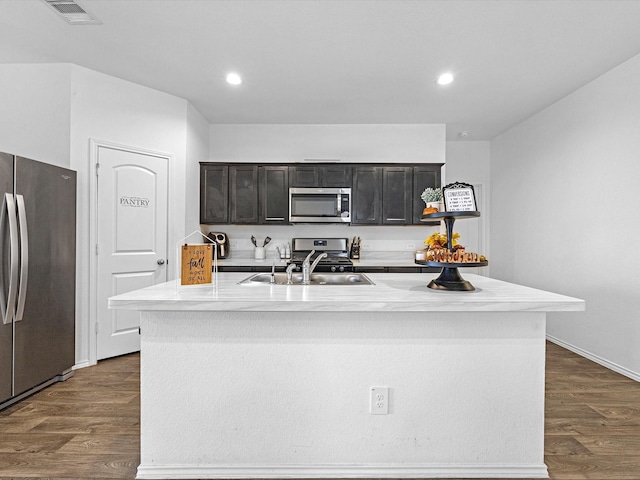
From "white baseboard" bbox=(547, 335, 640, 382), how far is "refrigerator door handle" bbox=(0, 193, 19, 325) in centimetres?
480

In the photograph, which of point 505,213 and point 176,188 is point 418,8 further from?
point 505,213

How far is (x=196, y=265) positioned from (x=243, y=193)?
2.89 meters

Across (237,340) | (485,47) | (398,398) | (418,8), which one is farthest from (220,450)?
(485,47)

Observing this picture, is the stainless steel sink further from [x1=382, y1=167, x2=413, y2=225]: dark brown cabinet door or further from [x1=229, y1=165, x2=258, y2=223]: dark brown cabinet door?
[x1=382, y1=167, x2=413, y2=225]: dark brown cabinet door

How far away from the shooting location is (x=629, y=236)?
10.3 feet

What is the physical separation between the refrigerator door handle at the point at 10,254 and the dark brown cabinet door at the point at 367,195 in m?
3.34

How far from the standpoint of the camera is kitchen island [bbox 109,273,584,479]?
1770 mm

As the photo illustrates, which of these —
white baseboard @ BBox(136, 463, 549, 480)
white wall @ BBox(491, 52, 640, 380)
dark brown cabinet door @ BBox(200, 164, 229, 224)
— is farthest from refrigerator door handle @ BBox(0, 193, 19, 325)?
white wall @ BBox(491, 52, 640, 380)

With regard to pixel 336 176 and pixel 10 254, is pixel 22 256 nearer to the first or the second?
pixel 10 254

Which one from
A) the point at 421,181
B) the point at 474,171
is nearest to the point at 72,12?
the point at 421,181

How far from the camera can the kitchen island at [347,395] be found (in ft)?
5.81

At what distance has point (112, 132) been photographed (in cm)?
354

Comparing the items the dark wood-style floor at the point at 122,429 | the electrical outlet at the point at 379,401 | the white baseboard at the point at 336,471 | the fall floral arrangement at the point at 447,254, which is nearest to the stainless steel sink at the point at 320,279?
the fall floral arrangement at the point at 447,254

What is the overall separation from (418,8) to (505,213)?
3612mm
